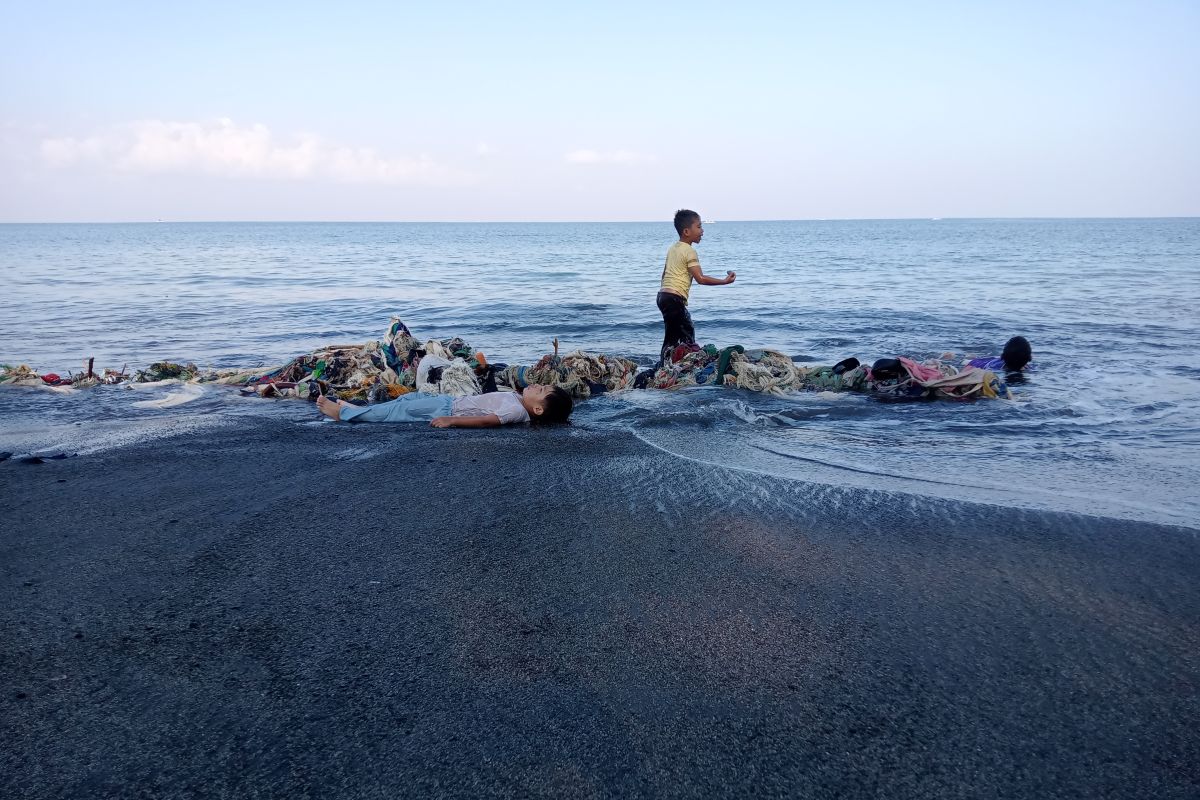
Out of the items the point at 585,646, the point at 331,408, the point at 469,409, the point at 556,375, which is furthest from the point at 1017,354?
the point at 585,646

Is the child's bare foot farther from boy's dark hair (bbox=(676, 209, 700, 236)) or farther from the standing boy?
boy's dark hair (bbox=(676, 209, 700, 236))

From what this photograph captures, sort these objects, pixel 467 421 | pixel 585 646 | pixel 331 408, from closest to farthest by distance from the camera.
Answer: pixel 585 646 → pixel 467 421 → pixel 331 408

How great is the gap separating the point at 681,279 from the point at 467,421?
401 centimetres

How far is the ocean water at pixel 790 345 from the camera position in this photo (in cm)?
621

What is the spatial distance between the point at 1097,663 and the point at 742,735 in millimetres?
1538

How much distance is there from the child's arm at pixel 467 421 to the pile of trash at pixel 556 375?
1265 mm

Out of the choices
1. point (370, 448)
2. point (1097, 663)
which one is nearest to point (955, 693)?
point (1097, 663)

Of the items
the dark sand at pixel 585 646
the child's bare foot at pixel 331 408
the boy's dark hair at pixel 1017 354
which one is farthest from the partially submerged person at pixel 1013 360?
the child's bare foot at pixel 331 408

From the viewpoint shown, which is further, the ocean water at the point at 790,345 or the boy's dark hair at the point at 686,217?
the boy's dark hair at the point at 686,217

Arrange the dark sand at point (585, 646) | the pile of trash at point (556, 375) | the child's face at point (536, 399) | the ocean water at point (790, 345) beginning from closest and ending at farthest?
1. the dark sand at point (585, 646)
2. the ocean water at point (790, 345)
3. the child's face at point (536, 399)
4. the pile of trash at point (556, 375)

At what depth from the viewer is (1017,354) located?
1043 cm

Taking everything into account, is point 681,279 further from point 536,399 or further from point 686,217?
point 536,399

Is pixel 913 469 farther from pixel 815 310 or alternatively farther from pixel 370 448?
pixel 815 310

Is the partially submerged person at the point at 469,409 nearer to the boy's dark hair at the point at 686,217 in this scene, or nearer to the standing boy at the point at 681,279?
the standing boy at the point at 681,279
